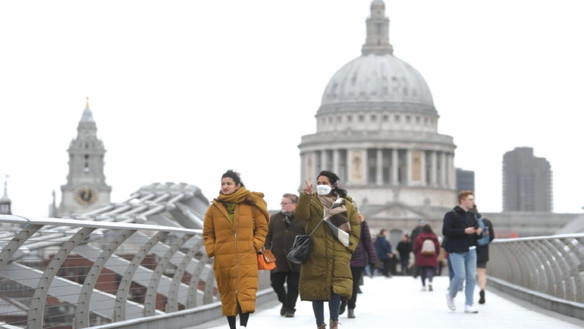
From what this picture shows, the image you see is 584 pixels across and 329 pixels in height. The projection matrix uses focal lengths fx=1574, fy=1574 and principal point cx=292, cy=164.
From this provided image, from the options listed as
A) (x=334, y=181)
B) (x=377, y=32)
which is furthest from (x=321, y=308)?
(x=377, y=32)

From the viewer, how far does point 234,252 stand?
1445 cm

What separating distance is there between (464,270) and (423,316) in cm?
82

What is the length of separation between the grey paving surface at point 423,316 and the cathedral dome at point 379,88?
5409 inches

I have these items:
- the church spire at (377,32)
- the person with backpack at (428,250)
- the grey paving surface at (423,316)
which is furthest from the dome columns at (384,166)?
the grey paving surface at (423,316)

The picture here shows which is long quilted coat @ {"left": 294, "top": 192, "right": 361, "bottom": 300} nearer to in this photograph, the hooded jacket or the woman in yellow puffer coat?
the woman in yellow puffer coat

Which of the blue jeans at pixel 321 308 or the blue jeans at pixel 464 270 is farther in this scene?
the blue jeans at pixel 464 270

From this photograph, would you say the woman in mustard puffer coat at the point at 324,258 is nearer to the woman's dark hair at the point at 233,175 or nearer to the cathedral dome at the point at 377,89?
Answer: the woman's dark hair at the point at 233,175

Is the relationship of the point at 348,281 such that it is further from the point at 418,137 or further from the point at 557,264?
the point at 418,137

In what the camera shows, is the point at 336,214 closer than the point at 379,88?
Yes

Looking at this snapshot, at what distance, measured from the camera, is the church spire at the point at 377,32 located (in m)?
172

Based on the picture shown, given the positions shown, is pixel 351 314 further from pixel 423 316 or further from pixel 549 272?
pixel 549 272

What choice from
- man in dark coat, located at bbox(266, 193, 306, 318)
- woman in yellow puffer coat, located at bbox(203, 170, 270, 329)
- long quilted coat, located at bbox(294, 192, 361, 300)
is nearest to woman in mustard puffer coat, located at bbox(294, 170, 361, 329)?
long quilted coat, located at bbox(294, 192, 361, 300)

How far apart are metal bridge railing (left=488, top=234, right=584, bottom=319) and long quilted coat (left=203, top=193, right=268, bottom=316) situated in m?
5.53

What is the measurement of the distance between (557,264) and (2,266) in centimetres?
1209
